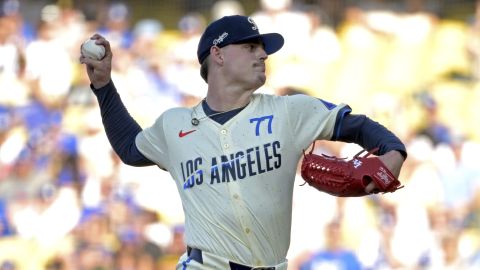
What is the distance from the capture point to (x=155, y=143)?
5000mm

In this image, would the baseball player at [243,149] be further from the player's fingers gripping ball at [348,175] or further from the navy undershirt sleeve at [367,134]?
the player's fingers gripping ball at [348,175]

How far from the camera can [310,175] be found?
178 inches

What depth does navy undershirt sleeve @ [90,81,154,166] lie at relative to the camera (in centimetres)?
512

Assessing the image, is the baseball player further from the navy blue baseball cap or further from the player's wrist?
the player's wrist

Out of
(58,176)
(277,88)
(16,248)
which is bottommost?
(16,248)

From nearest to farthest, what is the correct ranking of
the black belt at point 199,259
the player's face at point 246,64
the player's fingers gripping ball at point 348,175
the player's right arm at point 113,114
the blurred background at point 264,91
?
the player's fingers gripping ball at point 348,175 → the black belt at point 199,259 → the player's face at point 246,64 → the player's right arm at point 113,114 → the blurred background at point 264,91

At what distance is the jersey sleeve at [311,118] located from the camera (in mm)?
4621

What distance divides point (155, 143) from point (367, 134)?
1113 millimetres

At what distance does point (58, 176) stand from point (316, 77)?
301 cm

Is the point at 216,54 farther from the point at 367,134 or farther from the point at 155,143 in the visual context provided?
the point at 367,134

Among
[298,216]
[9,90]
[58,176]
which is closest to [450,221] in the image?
[298,216]

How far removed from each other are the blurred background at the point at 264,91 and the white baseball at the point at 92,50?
5139mm

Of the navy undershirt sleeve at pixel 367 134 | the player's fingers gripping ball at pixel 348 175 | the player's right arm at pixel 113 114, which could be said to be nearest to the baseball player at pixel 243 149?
the navy undershirt sleeve at pixel 367 134

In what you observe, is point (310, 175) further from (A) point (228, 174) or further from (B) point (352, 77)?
(B) point (352, 77)
